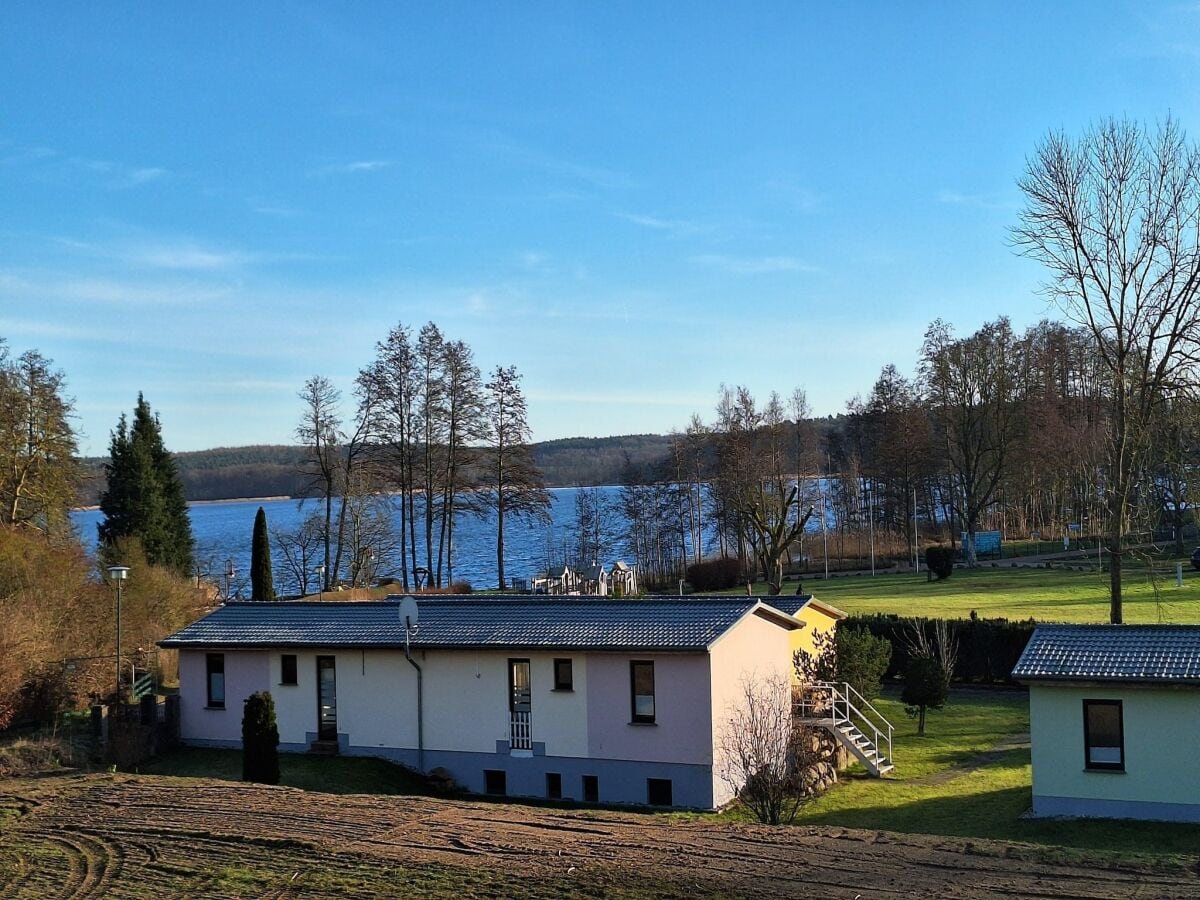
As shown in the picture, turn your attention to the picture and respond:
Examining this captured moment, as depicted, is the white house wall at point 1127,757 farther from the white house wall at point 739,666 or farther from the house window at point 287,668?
the house window at point 287,668

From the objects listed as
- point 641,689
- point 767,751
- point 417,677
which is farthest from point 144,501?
point 767,751

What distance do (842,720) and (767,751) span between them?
702 centimetres

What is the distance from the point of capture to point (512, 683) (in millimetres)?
23531

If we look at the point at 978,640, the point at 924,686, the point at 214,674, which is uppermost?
the point at 214,674

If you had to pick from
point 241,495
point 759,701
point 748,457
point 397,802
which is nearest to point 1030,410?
point 748,457

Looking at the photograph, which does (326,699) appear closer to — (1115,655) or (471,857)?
(471,857)

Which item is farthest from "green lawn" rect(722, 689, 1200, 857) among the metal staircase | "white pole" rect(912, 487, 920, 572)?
"white pole" rect(912, 487, 920, 572)

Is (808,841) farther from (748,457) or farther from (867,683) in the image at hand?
(748,457)

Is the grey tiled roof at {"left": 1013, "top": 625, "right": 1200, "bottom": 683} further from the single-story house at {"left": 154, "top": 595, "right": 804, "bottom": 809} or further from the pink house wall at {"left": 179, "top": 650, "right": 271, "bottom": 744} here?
the pink house wall at {"left": 179, "top": 650, "right": 271, "bottom": 744}

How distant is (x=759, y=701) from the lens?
22.5m

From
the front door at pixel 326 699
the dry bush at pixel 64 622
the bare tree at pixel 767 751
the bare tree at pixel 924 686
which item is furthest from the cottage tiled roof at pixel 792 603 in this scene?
the dry bush at pixel 64 622

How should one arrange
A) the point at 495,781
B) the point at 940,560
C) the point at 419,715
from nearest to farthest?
the point at 495,781
the point at 419,715
the point at 940,560

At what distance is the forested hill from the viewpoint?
123 metres

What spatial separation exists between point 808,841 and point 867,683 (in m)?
14.9
